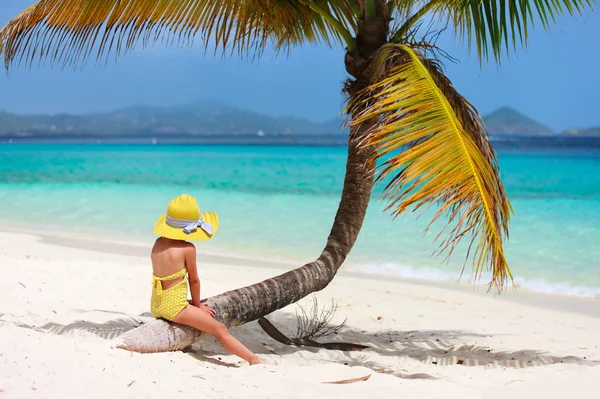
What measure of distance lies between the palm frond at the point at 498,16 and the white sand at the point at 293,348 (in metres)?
2.28

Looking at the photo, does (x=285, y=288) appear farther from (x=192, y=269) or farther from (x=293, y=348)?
(x=192, y=269)

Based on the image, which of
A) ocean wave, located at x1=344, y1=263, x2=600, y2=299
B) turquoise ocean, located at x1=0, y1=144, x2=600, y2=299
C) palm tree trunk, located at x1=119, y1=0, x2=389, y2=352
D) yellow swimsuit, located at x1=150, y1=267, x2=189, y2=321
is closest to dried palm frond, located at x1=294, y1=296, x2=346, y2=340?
palm tree trunk, located at x1=119, y1=0, x2=389, y2=352

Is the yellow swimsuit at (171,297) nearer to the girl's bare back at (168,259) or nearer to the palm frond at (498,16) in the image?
the girl's bare back at (168,259)

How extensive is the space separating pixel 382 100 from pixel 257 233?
8.28 meters

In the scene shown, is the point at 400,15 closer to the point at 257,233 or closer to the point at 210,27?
the point at 210,27

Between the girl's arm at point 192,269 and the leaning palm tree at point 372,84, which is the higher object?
the leaning palm tree at point 372,84

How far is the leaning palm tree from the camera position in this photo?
11.7 ft

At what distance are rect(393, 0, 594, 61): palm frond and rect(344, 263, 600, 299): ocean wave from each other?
11.5 feet

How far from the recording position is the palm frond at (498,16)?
4656 millimetres

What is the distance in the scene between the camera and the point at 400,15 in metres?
4.82

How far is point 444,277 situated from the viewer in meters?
8.62

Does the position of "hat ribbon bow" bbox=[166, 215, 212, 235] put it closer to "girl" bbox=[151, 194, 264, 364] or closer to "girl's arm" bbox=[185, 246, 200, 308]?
"girl" bbox=[151, 194, 264, 364]

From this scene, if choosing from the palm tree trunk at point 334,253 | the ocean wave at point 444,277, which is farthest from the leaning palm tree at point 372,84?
the ocean wave at point 444,277

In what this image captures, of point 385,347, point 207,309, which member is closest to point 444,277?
point 385,347
